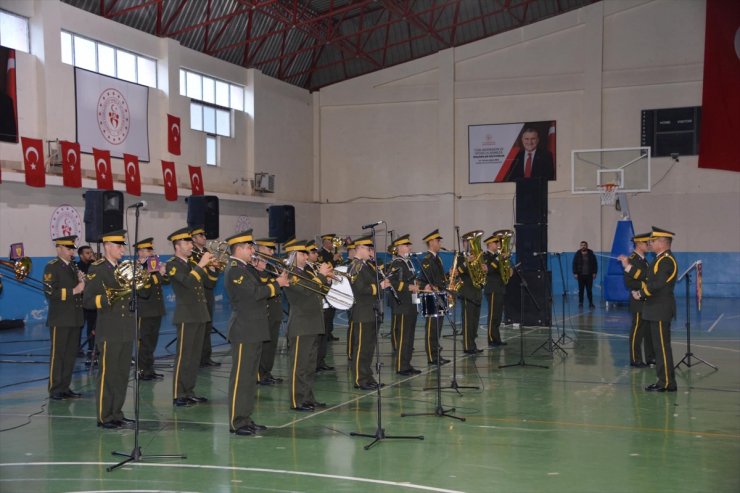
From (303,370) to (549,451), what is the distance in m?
3.16

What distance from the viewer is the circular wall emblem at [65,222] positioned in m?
19.7

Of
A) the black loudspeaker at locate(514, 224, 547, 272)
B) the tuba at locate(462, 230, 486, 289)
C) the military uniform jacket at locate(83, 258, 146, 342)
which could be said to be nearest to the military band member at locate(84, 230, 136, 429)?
the military uniform jacket at locate(83, 258, 146, 342)

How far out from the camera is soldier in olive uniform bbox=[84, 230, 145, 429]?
27.8 ft

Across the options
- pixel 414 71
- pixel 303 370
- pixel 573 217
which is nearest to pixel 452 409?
pixel 303 370

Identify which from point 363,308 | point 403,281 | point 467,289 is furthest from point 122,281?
point 467,289

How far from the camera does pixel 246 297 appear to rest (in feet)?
27.5

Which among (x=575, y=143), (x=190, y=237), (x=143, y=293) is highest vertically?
(x=575, y=143)

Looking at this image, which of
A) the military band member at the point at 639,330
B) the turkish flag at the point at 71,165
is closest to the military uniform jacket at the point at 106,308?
the military band member at the point at 639,330

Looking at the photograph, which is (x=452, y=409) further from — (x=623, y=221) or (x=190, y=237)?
(x=623, y=221)

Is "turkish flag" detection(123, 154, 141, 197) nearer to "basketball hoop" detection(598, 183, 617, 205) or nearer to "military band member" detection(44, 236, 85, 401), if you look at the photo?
"military band member" detection(44, 236, 85, 401)

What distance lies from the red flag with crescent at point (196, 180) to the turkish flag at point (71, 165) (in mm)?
4903

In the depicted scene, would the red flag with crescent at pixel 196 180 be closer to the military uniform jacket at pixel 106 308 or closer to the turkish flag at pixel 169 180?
the turkish flag at pixel 169 180

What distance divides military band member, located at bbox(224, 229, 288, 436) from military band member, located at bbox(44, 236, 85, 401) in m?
2.85

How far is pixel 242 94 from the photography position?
27.4 metres
